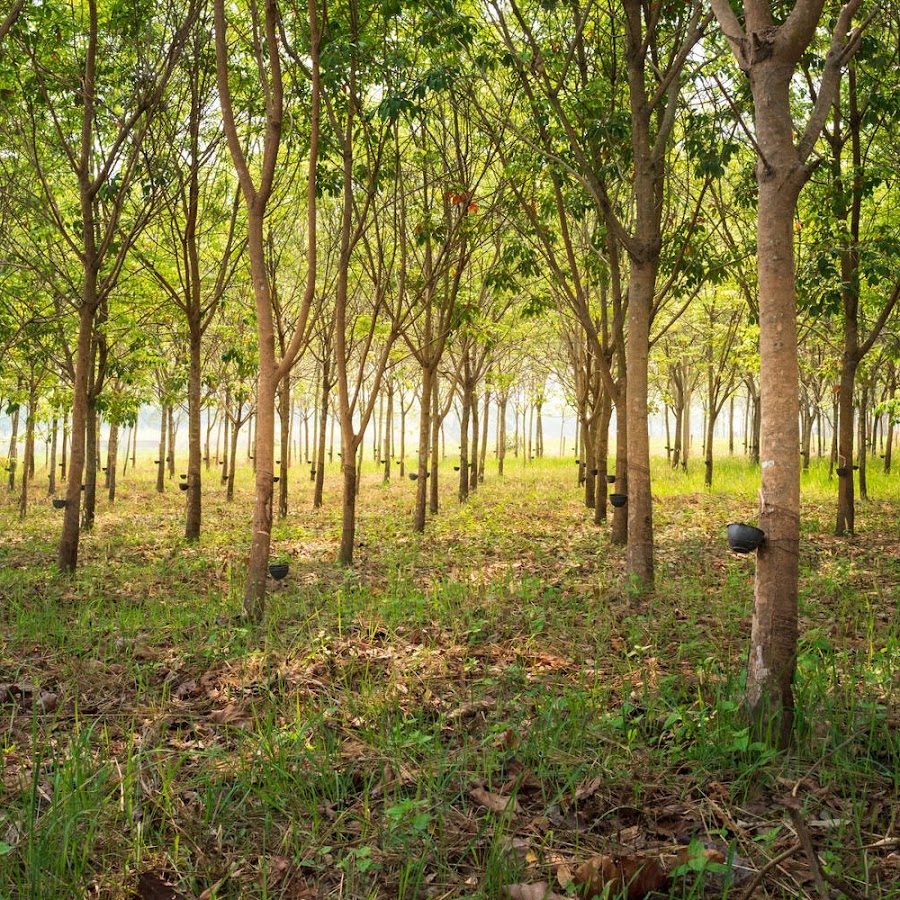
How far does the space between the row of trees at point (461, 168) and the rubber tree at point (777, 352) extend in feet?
0.04

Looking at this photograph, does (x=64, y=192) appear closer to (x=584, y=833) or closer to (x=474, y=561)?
(x=474, y=561)

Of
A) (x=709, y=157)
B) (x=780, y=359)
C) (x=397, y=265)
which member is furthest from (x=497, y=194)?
(x=780, y=359)

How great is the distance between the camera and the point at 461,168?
33.2 feet

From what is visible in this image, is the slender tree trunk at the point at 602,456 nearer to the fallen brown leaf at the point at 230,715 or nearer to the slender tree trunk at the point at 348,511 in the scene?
the slender tree trunk at the point at 348,511

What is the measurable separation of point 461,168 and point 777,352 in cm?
795

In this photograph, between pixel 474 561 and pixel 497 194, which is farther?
pixel 497 194

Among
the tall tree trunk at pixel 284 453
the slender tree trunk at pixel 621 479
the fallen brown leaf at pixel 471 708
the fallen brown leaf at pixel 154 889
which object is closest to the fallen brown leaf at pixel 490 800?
the fallen brown leaf at pixel 471 708

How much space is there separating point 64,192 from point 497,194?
719 cm

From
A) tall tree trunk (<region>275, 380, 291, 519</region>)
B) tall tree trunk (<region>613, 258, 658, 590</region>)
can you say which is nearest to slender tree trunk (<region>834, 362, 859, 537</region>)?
tall tree trunk (<region>613, 258, 658, 590</region>)

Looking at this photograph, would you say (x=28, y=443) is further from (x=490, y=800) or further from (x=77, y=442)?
(x=490, y=800)

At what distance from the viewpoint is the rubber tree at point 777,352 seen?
3170mm

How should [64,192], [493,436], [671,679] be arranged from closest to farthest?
[671,679], [64,192], [493,436]

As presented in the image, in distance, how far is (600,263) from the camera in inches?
398

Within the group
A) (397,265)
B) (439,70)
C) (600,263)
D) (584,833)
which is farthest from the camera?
(397,265)
